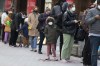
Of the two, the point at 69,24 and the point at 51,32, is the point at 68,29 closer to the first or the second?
the point at 69,24

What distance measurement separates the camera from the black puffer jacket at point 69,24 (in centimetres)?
1302

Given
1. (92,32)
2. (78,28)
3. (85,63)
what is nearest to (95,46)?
(92,32)

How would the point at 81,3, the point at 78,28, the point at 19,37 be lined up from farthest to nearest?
the point at 81,3 < the point at 19,37 < the point at 78,28

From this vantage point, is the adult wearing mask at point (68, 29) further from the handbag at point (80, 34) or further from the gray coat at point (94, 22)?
the gray coat at point (94, 22)

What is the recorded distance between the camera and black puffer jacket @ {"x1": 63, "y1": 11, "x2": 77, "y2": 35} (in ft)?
42.7

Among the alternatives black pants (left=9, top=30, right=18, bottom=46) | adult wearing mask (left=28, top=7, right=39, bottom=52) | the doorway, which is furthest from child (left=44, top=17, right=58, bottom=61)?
the doorway

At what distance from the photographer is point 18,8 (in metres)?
29.3

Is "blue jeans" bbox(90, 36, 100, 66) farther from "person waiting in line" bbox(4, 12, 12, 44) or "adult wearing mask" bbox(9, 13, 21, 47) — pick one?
"person waiting in line" bbox(4, 12, 12, 44)

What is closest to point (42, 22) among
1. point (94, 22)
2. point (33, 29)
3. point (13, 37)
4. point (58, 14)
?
point (33, 29)

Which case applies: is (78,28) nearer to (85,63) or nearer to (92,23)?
(85,63)

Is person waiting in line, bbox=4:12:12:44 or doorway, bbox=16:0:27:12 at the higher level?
doorway, bbox=16:0:27:12

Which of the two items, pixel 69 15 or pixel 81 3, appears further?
pixel 81 3

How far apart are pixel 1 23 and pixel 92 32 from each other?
1396cm

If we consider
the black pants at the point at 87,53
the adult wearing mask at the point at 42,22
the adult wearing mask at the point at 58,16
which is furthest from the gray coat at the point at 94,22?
the adult wearing mask at the point at 42,22
